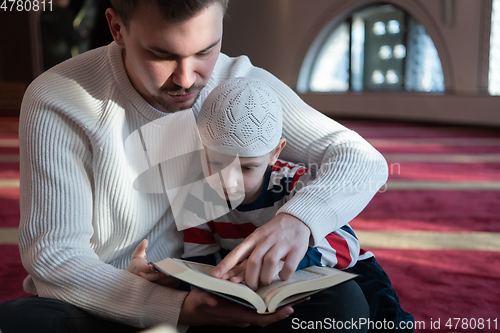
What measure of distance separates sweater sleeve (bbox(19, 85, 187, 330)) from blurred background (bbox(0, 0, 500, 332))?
0.48m

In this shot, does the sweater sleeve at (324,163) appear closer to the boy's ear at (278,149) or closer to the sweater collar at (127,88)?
the boy's ear at (278,149)

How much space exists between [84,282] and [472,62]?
22.0 feet

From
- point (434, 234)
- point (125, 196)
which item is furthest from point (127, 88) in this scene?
point (434, 234)

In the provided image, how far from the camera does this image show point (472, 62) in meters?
6.46

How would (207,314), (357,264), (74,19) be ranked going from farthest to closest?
(74,19) < (357,264) < (207,314)

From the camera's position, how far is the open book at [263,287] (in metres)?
0.74

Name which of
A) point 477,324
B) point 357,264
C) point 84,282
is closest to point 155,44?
point 84,282

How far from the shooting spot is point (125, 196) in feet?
3.48

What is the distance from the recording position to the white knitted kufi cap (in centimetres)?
105

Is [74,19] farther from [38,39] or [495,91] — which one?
[495,91]

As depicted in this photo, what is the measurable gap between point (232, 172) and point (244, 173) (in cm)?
4

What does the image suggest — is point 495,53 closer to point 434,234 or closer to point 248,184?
point 434,234

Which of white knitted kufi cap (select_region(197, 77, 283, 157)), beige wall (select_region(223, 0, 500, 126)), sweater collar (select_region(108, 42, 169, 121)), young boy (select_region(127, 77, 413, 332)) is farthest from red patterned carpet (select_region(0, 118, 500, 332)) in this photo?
beige wall (select_region(223, 0, 500, 126))

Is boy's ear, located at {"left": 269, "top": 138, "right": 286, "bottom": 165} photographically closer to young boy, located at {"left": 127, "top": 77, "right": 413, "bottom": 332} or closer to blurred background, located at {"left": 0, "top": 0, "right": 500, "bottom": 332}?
young boy, located at {"left": 127, "top": 77, "right": 413, "bottom": 332}
